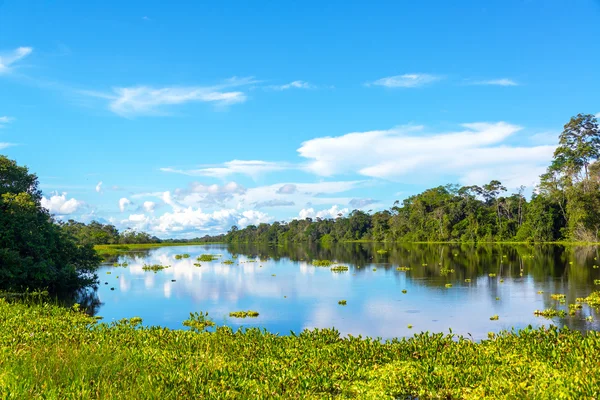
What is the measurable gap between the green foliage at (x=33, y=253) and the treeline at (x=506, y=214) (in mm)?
62433

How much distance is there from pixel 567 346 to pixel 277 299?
56.1ft

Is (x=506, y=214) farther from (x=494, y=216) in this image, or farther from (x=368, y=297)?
(x=368, y=297)

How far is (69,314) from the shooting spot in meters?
18.8

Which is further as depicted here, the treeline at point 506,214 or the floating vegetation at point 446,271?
the treeline at point 506,214

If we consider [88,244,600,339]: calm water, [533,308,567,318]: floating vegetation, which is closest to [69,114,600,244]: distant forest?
[88,244,600,339]: calm water

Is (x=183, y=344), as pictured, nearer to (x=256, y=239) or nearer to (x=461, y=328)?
(x=461, y=328)

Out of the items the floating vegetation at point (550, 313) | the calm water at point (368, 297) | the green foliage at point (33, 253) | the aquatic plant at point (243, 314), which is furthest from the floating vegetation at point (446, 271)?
the green foliage at point (33, 253)

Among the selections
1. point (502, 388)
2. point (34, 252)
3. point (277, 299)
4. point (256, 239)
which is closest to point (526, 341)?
point (502, 388)

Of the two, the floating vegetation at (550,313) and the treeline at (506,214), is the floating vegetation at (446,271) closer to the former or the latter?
the floating vegetation at (550,313)

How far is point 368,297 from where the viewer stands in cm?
2564

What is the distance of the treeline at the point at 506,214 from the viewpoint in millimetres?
67812

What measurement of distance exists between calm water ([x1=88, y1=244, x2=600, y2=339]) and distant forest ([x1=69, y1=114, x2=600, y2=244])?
32.9 m

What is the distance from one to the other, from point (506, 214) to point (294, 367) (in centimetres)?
9392

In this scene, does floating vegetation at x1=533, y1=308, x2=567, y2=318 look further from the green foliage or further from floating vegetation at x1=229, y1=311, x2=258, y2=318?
the green foliage
